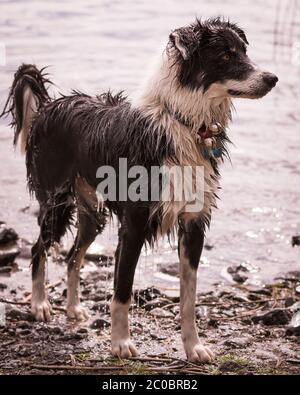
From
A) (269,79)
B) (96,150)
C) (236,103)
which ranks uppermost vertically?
(269,79)

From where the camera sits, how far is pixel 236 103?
32.5ft

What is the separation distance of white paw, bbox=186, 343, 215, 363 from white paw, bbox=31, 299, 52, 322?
1.02 m

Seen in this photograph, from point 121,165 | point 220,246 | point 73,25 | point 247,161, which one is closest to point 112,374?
point 121,165

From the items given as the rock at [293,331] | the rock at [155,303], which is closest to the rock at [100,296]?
the rock at [155,303]

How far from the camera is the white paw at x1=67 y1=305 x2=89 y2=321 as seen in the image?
570 centimetres

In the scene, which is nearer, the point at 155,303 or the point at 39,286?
the point at 39,286

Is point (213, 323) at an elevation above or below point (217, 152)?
below

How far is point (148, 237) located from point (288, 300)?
50.6 inches

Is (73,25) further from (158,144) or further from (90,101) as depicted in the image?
(158,144)
